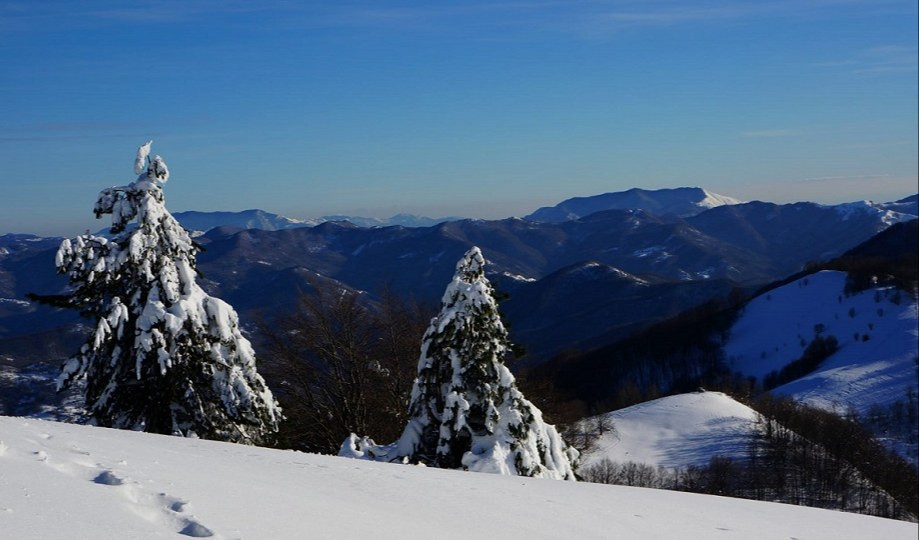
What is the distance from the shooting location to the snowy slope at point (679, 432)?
63.8 metres

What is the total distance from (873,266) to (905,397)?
76.5 meters

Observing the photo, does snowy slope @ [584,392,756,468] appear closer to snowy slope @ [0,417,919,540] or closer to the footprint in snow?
snowy slope @ [0,417,919,540]

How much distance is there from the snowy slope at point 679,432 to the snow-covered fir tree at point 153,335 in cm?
4462

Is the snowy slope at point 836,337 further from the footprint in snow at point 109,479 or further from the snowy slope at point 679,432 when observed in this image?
the footprint in snow at point 109,479

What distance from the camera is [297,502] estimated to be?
20.0ft

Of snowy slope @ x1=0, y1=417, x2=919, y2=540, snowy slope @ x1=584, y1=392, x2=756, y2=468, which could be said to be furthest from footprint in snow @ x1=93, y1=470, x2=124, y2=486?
snowy slope @ x1=584, y1=392, x2=756, y2=468

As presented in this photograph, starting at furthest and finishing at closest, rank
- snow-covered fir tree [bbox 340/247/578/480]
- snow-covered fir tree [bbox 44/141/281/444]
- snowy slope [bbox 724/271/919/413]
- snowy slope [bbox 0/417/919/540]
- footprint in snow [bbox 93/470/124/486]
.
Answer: snowy slope [bbox 724/271/919/413], snow-covered fir tree [bbox 44/141/281/444], snow-covered fir tree [bbox 340/247/578/480], footprint in snow [bbox 93/470/124/486], snowy slope [bbox 0/417/919/540]

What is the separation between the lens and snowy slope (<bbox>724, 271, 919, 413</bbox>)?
110 m

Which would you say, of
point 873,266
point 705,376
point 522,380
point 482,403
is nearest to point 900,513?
point 522,380

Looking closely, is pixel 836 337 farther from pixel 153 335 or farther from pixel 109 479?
pixel 109 479

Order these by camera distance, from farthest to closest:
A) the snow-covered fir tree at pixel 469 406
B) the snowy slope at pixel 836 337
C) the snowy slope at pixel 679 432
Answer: the snowy slope at pixel 836 337, the snowy slope at pixel 679 432, the snow-covered fir tree at pixel 469 406

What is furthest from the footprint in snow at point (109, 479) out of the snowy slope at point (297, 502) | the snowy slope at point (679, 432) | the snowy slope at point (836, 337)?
the snowy slope at point (836, 337)

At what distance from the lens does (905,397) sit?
104 meters

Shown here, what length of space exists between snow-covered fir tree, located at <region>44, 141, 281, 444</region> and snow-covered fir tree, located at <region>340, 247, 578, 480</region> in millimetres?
3361
